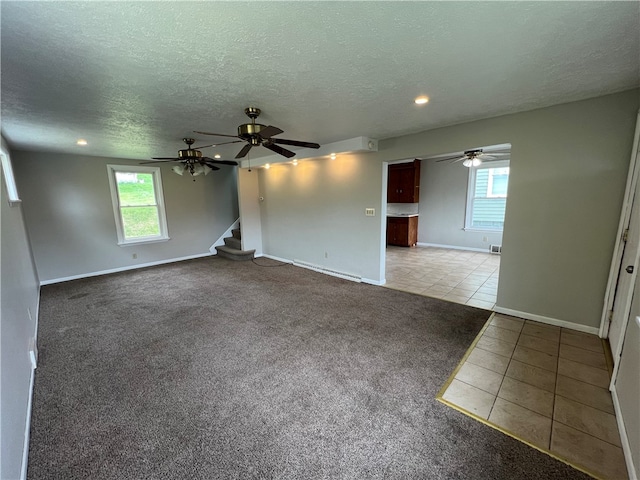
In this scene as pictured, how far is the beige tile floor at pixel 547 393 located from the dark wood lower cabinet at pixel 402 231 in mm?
4660

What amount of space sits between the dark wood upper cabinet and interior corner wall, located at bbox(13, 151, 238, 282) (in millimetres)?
4941

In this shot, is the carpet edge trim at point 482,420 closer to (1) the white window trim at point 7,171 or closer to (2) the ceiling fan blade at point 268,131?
(2) the ceiling fan blade at point 268,131

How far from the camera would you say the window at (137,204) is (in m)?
5.38

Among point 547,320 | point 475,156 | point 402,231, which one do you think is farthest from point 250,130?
point 402,231

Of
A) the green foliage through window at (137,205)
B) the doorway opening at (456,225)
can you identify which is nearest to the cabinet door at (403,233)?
the doorway opening at (456,225)

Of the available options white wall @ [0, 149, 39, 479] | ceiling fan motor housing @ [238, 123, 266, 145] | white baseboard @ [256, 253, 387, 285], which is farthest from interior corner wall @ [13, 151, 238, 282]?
ceiling fan motor housing @ [238, 123, 266, 145]

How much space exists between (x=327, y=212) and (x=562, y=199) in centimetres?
329

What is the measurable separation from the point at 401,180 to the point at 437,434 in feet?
21.1

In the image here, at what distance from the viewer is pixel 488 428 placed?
1.63 metres

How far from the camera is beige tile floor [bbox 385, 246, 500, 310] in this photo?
383 centimetres

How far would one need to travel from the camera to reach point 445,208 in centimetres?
696

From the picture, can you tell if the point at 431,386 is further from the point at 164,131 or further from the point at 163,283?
the point at 163,283

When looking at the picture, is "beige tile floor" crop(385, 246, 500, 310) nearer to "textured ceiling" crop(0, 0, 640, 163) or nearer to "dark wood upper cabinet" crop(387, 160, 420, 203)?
"dark wood upper cabinet" crop(387, 160, 420, 203)

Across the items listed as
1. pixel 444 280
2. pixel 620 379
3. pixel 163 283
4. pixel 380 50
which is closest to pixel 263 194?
pixel 163 283
